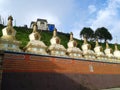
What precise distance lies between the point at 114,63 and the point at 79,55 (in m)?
6.29

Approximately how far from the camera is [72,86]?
1886cm

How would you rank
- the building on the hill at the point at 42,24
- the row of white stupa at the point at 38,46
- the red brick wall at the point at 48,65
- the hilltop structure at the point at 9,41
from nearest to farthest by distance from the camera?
the red brick wall at the point at 48,65
the hilltop structure at the point at 9,41
the row of white stupa at the point at 38,46
the building on the hill at the point at 42,24

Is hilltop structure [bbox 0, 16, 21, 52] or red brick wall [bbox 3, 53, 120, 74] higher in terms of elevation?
hilltop structure [bbox 0, 16, 21, 52]

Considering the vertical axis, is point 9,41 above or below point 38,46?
above

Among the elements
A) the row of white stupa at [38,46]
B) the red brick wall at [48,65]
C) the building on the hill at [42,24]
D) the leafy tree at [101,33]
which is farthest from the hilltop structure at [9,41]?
the leafy tree at [101,33]

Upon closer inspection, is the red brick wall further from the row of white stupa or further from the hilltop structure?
the hilltop structure

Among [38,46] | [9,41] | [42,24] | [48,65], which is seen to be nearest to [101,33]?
[42,24]

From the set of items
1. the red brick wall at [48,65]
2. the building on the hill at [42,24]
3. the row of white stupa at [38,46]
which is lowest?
the red brick wall at [48,65]

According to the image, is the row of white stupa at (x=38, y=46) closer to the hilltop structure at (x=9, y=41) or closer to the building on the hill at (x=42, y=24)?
the hilltop structure at (x=9, y=41)

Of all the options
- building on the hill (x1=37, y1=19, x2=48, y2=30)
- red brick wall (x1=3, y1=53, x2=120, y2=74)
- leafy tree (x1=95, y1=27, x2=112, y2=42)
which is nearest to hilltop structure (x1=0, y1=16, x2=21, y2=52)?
red brick wall (x1=3, y1=53, x2=120, y2=74)

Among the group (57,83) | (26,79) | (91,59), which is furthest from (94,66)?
(26,79)

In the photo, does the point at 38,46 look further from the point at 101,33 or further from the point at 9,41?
the point at 101,33

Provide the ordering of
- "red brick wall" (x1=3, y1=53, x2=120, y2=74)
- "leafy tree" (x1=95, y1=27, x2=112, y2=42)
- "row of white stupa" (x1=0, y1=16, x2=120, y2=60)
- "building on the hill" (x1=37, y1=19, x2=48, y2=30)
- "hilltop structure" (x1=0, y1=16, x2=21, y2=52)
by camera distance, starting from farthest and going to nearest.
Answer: "building on the hill" (x1=37, y1=19, x2=48, y2=30), "leafy tree" (x1=95, y1=27, x2=112, y2=42), "row of white stupa" (x1=0, y1=16, x2=120, y2=60), "hilltop structure" (x1=0, y1=16, x2=21, y2=52), "red brick wall" (x1=3, y1=53, x2=120, y2=74)

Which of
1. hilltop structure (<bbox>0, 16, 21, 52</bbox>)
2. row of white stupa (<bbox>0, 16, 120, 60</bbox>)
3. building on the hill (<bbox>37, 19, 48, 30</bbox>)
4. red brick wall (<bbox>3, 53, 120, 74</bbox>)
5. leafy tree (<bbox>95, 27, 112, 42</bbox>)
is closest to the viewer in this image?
red brick wall (<bbox>3, 53, 120, 74</bbox>)
